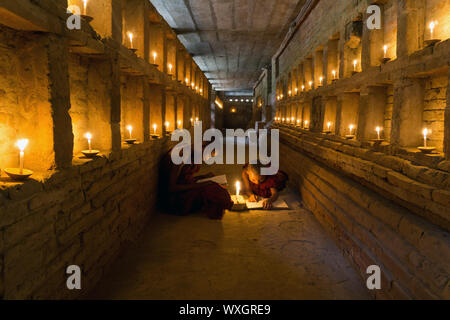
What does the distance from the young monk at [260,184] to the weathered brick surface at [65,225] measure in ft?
11.3

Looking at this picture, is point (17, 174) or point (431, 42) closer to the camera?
point (17, 174)

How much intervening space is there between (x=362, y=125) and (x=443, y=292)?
3.04 m

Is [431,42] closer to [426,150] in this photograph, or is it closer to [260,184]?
[426,150]

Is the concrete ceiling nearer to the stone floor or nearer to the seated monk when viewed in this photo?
the seated monk

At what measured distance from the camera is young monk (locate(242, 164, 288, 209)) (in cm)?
729

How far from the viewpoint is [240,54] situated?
15.3 meters

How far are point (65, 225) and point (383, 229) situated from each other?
12.4ft

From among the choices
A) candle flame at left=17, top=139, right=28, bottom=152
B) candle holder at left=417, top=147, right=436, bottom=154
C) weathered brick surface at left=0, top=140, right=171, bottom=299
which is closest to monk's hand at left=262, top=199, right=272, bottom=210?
weathered brick surface at left=0, top=140, right=171, bottom=299

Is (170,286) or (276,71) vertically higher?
(276,71)

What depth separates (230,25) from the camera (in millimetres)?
10750

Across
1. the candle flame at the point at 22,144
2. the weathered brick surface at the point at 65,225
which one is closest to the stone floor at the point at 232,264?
the weathered brick surface at the point at 65,225

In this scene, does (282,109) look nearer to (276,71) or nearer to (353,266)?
(276,71)

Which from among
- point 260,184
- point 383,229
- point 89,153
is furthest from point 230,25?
point 383,229
